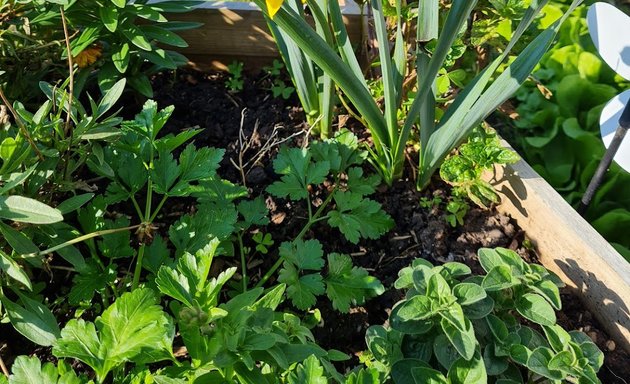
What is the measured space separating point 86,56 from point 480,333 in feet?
3.61

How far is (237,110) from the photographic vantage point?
165cm

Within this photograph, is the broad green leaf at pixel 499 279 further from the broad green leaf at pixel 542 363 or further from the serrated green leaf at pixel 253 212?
the serrated green leaf at pixel 253 212

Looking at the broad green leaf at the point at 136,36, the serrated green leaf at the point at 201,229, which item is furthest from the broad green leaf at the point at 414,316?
the broad green leaf at the point at 136,36

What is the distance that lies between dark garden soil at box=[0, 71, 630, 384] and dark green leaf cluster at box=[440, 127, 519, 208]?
0.28ft

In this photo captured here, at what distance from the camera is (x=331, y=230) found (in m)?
1.38

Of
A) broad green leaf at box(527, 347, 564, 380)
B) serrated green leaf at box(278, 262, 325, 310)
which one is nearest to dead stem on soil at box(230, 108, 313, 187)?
serrated green leaf at box(278, 262, 325, 310)

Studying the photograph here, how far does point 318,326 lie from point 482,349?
0.35m

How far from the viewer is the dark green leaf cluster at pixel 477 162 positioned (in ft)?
4.25

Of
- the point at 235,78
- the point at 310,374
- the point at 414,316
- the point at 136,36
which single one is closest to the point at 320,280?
the point at 414,316

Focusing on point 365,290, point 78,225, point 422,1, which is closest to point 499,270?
point 365,290

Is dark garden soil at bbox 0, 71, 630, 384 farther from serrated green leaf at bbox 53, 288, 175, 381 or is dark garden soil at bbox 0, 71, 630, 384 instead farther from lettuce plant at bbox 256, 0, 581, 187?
serrated green leaf at bbox 53, 288, 175, 381

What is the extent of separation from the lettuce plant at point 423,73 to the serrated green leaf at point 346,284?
321 mm

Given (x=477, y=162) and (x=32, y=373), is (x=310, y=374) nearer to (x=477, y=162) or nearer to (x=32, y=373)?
(x=32, y=373)

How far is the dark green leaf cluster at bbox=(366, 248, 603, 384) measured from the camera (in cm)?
91
